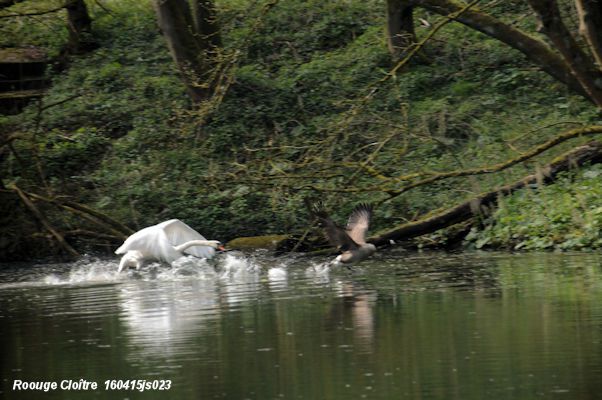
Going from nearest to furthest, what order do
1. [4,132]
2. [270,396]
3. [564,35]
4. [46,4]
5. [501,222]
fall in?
[270,396] → [564,35] → [501,222] → [4,132] → [46,4]

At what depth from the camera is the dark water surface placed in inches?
325

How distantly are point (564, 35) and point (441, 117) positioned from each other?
263 inches

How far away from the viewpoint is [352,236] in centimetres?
1664

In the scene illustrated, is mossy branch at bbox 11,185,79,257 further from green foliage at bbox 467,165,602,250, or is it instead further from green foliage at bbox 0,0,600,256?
green foliage at bbox 467,165,602,250

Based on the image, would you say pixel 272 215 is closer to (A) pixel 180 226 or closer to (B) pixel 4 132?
(A) pixel 180 226

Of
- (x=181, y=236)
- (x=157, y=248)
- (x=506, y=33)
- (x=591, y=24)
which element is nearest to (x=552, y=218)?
(x=506, y=33)

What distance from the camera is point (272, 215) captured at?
2144cm

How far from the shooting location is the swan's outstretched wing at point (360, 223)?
1650 centimetres

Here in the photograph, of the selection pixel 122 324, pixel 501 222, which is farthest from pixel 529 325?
pixel 501 222

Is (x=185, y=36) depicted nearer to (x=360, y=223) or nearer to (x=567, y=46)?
(x=360, y=223)

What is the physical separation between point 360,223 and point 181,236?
120 inches

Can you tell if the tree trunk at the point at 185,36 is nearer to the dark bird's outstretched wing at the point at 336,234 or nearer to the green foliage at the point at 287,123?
the green foliage at the point at 287,123

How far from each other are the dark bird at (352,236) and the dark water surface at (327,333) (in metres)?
0.27

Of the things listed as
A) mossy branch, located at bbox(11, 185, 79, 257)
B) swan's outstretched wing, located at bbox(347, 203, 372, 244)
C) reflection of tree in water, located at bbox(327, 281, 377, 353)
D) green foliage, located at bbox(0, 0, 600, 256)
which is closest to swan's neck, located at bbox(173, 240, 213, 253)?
green foliage, located at bbox(0, 0, 600, 256)
